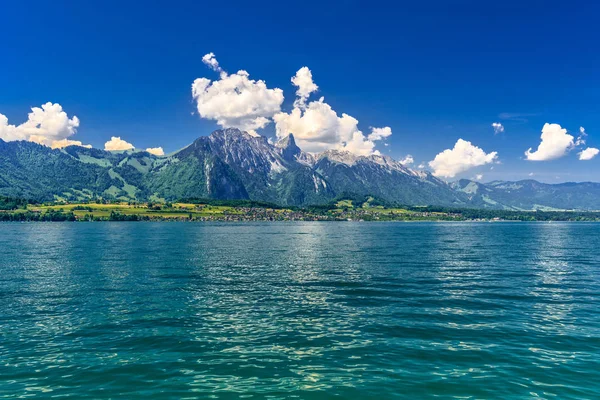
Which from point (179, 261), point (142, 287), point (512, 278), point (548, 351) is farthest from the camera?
point (179, 261)

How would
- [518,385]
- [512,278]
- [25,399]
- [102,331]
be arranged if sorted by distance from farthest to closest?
[512,278] → [102,331] → [518,385] → [25,399]

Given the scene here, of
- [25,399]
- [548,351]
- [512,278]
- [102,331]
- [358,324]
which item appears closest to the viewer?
[25,399]

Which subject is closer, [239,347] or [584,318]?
[239,347]

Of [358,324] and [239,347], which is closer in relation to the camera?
[239,347]

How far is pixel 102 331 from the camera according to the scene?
33.8 meters

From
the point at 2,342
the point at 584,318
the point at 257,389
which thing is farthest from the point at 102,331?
the point at 584,318

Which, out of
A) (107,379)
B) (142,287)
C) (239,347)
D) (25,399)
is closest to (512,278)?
(239,347)

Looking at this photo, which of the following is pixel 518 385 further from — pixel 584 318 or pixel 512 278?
pixel 512 278

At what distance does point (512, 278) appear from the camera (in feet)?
212

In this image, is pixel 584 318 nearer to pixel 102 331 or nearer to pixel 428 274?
pixel 428 274

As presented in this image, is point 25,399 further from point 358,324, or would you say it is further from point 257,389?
point 358,324

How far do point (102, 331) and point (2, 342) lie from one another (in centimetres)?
697

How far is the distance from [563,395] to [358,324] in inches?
670

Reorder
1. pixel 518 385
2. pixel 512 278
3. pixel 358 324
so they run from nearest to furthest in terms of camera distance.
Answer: pixel 518 385, pixel 358 324, pixel 512 278
